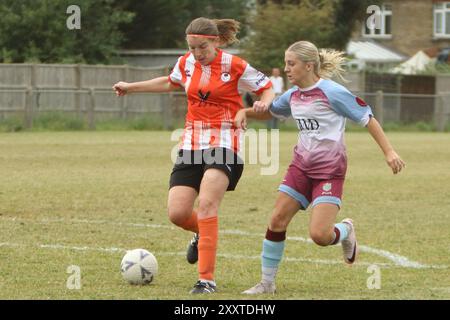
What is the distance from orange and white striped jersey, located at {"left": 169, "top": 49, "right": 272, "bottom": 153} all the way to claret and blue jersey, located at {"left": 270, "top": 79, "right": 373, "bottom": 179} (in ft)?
1.54

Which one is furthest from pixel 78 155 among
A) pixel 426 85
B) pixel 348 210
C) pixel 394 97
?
pixel 426 85

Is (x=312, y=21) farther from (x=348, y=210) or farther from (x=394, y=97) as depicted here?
(x=348, y=210)

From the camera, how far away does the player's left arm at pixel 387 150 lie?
24.0ft

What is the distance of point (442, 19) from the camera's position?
183ft

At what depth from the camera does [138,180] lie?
16484 mm

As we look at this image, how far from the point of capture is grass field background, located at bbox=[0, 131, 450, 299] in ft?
24.9

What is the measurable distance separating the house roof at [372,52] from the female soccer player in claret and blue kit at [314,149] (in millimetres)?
43226

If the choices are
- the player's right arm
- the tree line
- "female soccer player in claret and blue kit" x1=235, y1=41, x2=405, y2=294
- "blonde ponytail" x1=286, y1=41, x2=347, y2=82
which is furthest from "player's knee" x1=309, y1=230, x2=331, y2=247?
the tree line

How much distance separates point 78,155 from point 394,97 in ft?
55.2

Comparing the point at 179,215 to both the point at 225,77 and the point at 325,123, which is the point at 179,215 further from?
the point at 325,123

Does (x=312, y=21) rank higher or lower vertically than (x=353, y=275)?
higher

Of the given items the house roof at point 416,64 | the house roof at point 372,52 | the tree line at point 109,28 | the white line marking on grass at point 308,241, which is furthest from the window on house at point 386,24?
the white line marking on grass at point 308,241

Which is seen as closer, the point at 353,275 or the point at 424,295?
the point at 424,295

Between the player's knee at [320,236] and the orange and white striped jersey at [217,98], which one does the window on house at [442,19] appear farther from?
the player's knee at [320,236]
